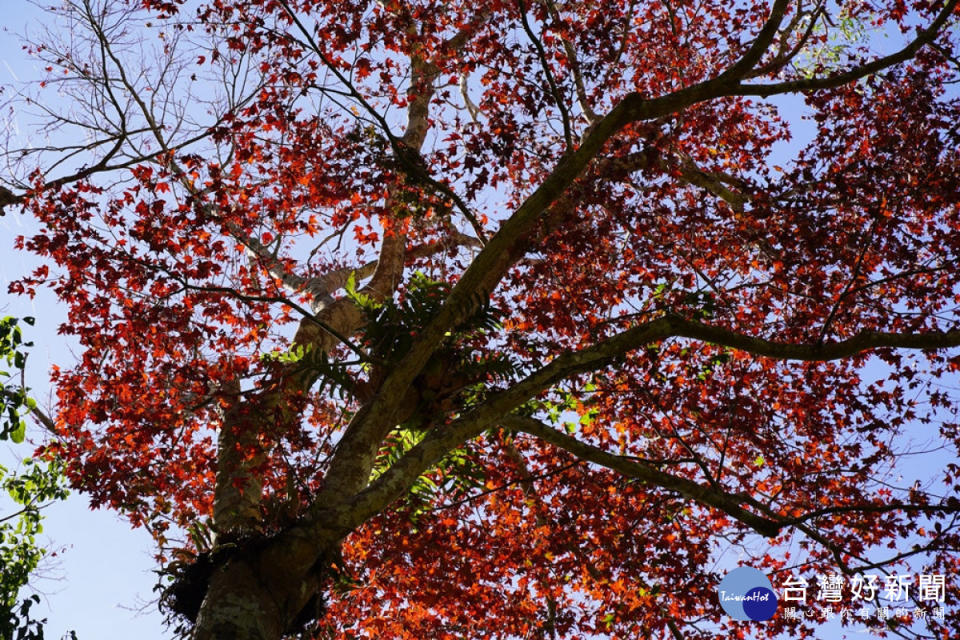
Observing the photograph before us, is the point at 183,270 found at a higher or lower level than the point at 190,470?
higher

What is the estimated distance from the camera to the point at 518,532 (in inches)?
403

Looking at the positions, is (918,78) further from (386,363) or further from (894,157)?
(386,363)

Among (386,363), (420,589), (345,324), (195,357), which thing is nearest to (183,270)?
(195,357)

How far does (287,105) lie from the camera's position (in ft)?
29.9

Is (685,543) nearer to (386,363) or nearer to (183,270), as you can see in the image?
(386,363)

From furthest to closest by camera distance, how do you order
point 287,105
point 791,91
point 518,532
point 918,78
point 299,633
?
point 518,532, point 287,105, point 918,78, point 791,91, point 299,633

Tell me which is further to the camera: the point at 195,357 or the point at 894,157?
the point at 195,357

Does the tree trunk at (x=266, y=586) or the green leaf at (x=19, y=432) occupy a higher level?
the green leaf at (x=19, y=432)

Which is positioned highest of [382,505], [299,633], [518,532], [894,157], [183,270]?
[894,157]

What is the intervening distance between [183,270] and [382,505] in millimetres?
→ 4485

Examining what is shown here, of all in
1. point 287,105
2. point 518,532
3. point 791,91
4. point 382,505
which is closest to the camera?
point 382,505

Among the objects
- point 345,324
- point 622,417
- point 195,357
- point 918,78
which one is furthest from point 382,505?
point 918,78

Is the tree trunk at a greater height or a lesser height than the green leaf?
lesser

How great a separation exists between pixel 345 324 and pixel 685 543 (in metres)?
4.47
